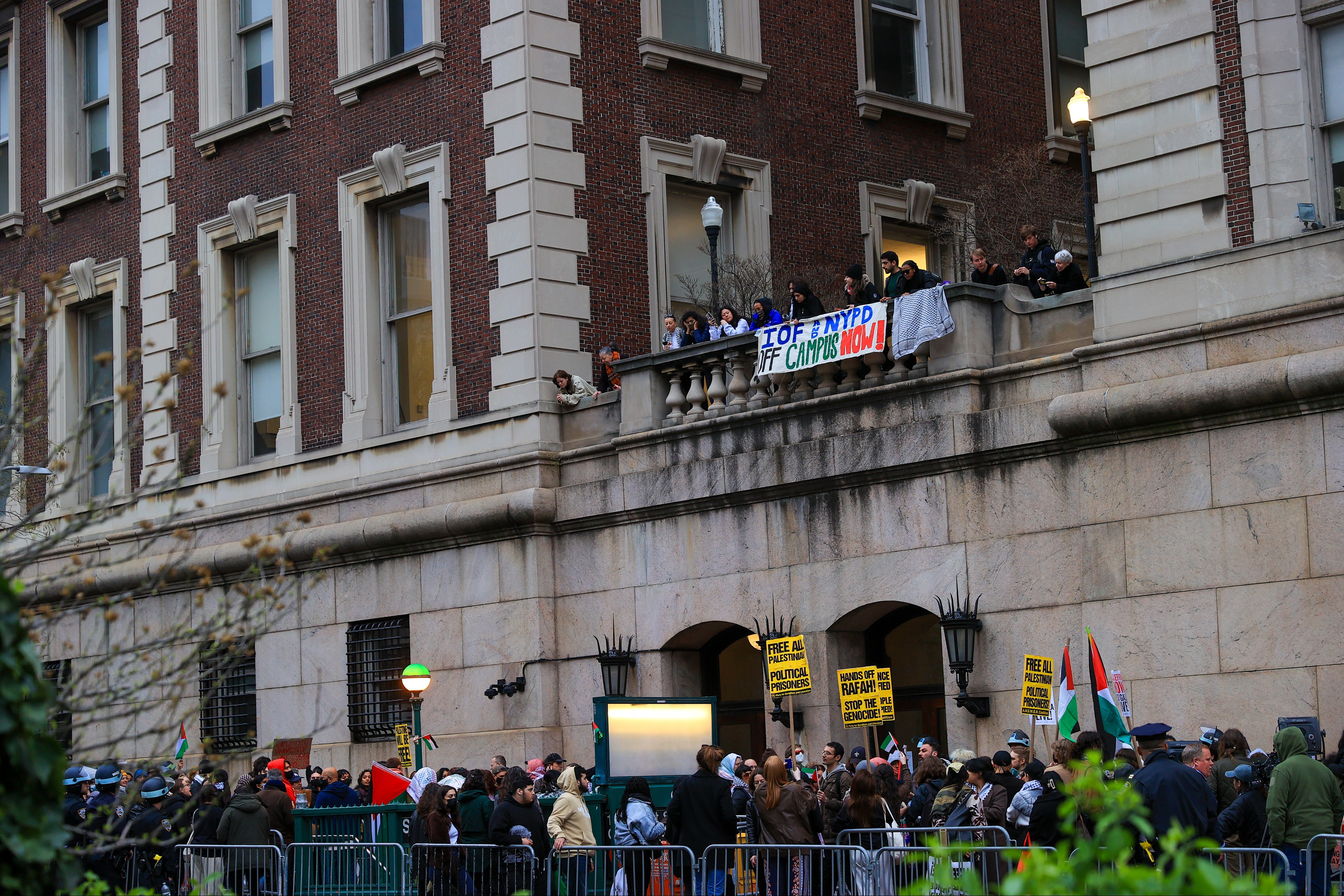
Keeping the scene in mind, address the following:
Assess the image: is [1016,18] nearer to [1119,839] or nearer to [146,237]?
[146,237]

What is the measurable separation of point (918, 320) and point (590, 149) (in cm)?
643

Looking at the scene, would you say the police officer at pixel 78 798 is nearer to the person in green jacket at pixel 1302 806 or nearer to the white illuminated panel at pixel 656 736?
the white illuminated panel at pixel 656 736

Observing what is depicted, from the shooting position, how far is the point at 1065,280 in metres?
18.8

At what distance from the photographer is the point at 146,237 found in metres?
28.5

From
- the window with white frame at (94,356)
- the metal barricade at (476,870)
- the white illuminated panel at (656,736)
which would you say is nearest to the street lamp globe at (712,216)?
the white illuminated panel at (656,736)

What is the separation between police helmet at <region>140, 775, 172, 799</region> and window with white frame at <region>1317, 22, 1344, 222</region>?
12098mm

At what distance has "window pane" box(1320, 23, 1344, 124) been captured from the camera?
1661 centimetres

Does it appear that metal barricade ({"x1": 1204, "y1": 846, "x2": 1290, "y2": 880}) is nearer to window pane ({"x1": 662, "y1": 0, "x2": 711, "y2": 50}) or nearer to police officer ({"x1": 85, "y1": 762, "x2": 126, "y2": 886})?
police officer ({"x1": 85, "y1": 762, "x2": 126, "y2": 886})

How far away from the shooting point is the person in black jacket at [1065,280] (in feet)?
61.3

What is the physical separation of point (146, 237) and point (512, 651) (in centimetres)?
1058

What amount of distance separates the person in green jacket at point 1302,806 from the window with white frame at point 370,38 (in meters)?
16.2

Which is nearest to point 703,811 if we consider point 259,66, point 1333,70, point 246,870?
point 246,870

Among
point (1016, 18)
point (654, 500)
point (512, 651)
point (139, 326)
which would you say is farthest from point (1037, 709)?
point (139, 326)

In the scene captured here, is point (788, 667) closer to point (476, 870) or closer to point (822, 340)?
point (822, 340)
